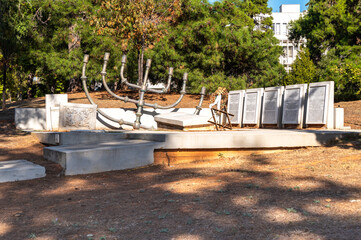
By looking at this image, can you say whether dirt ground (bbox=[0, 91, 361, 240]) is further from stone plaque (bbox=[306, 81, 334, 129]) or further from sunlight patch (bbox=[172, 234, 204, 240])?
stone plaque (bbox=[306, 81, 334, 129])

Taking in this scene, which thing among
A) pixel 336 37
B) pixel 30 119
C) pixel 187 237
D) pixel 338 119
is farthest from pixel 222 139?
pixel 336 37

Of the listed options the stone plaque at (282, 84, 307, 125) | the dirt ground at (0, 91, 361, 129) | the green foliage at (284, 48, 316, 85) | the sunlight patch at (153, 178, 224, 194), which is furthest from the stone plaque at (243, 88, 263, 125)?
the green foliage at (284, 48, 316, 85)

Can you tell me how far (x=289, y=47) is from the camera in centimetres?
5503

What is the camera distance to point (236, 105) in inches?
542

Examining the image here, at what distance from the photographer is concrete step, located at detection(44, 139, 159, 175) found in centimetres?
666

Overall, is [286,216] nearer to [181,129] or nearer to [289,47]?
[181,129]

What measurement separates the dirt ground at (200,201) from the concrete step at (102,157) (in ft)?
0.58

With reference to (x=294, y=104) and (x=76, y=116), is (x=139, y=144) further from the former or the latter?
(x=294, y=104)

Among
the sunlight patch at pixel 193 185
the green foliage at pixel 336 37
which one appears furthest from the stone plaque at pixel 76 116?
the green foliage at pixel 336 37

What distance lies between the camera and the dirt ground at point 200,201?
360 centimetres

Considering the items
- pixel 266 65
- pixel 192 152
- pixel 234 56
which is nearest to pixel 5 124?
pixel 192 152

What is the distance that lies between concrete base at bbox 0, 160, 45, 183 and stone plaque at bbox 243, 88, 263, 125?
26.7 feet

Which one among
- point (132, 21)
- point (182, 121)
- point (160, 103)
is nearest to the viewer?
point (182, 121)

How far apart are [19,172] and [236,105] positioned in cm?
896
